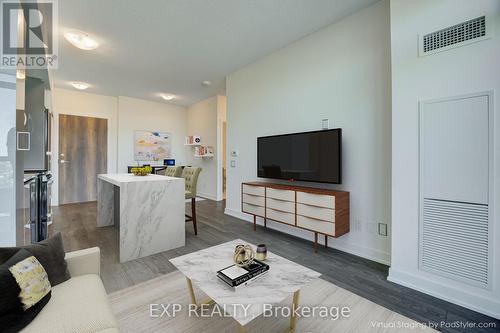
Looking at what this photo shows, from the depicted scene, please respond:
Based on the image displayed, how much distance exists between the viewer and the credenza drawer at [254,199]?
11.0 ft

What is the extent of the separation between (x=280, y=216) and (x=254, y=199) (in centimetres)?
57

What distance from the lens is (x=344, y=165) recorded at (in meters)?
2.76

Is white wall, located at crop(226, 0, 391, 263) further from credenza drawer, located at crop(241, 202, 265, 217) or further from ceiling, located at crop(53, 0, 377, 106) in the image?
credenza drawer, located at crop(241, 202, 265, 217)

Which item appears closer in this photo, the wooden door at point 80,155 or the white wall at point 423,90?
the white wall at point 423,90

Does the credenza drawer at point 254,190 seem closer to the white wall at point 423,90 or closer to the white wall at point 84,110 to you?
the white wall at point 423,90

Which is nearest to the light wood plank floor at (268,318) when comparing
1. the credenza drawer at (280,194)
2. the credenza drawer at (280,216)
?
the credenza drawer at (280,216)

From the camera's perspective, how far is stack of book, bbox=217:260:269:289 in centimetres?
126

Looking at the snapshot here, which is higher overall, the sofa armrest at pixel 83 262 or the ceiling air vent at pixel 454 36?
the ceiling air vent at pixel 454 36

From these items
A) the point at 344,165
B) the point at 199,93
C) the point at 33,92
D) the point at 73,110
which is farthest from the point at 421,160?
the point at 73,110

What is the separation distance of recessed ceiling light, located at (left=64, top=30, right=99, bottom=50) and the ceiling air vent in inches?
157

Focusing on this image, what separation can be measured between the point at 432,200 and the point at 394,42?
4.97 feet

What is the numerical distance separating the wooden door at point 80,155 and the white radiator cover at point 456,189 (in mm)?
6732

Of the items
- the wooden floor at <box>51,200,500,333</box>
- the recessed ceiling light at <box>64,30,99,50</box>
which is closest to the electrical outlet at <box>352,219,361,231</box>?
the wooden floor at <box>51,200,500,333</box>

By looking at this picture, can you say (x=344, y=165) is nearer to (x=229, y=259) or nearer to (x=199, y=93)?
(x=229, y=259)
